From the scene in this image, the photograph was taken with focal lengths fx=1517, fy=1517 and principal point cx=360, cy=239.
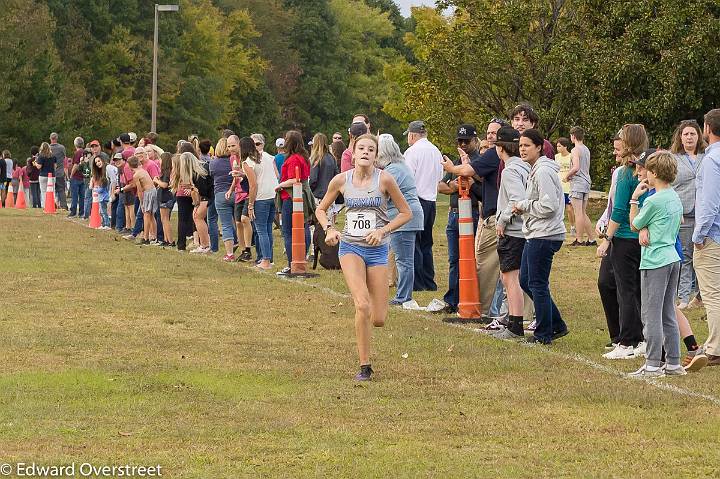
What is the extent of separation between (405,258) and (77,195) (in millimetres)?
21479

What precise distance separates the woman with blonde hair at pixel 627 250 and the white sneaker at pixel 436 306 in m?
3.60

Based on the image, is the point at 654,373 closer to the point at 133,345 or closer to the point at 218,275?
the point at 133,345

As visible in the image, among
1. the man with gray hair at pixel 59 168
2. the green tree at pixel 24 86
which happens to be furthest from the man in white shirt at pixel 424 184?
the green tree at pixel 24 86

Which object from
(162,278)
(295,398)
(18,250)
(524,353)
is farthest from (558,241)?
(18,250)

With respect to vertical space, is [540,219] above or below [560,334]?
above

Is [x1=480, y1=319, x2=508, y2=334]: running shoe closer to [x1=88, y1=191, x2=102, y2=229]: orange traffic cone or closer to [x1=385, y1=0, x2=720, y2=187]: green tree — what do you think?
[x1=88, y1=191, x2=102, y2=229]: orange traffic cone

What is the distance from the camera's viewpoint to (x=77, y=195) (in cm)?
3662

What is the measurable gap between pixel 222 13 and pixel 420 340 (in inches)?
3832

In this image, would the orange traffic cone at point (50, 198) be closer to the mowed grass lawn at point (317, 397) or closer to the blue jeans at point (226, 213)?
the blue jeans at point (226, 213)

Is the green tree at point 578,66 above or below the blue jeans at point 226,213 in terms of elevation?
above

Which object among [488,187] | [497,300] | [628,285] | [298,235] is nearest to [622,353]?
[628,285]

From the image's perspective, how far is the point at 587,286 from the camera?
19.4 metres

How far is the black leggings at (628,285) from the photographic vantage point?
40.7 ft

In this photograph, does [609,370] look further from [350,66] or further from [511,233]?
[350,66]
